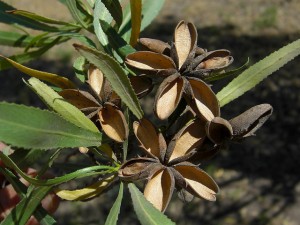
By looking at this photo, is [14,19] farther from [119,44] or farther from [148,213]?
[148,213]

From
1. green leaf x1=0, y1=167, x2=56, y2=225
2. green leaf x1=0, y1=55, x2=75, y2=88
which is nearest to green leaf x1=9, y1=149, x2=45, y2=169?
green leaf x1=0, y1=167, x2=56, y2=225

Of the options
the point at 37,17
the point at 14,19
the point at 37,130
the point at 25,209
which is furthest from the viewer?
the point at 14,19

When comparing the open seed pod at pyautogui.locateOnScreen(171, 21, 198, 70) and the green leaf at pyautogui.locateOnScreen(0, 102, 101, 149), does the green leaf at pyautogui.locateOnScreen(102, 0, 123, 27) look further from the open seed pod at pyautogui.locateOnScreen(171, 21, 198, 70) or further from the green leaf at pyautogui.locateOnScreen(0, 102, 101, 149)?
the green leaf at pyautogui.locateOnScreen(0, 102, 101, 149)

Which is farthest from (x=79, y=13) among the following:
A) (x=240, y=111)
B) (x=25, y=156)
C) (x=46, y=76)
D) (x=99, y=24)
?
(x=240, y=111)

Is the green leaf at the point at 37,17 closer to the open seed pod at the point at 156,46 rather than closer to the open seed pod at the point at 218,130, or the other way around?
the open seed pod at the point at 156,46

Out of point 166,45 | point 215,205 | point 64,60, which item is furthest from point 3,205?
point 64,60

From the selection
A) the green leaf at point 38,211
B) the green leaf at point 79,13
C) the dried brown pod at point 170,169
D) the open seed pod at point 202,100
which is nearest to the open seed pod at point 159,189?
the dried brown pod at point 170,169

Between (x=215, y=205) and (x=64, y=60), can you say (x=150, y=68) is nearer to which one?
(x=215, y=205)
